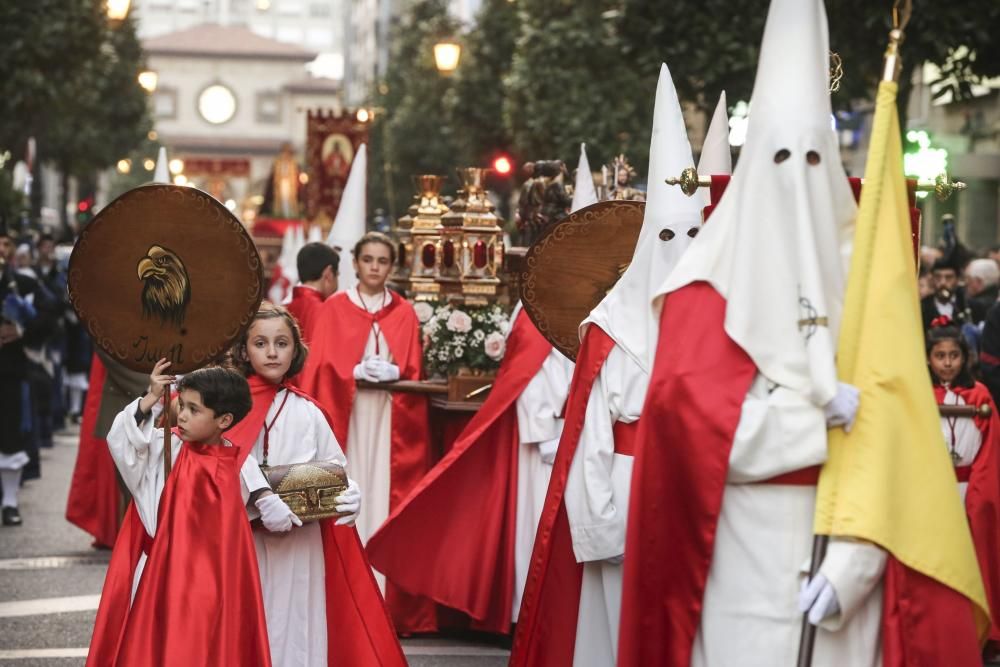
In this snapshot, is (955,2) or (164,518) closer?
(164,518)

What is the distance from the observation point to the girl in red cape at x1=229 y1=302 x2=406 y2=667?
6824mm

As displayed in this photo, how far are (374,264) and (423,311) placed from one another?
0.55 meters

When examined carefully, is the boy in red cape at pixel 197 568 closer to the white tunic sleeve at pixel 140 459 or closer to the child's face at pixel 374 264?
the white tunic sleeve at pixel 140 459

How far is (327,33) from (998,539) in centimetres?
16929

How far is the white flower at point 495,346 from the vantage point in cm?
1009

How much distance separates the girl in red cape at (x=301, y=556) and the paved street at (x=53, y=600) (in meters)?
1.83

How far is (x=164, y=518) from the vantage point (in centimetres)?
624

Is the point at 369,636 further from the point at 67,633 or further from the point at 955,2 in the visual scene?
the point at 955,2

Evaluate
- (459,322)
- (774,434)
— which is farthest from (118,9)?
(774,434)

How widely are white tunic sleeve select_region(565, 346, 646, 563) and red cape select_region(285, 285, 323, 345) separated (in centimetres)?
504

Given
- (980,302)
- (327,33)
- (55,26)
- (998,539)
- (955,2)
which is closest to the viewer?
(998,539)

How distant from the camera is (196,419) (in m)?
6.32

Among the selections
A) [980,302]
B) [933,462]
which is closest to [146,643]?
[933,462]

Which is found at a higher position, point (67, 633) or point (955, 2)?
point (955, 2)
